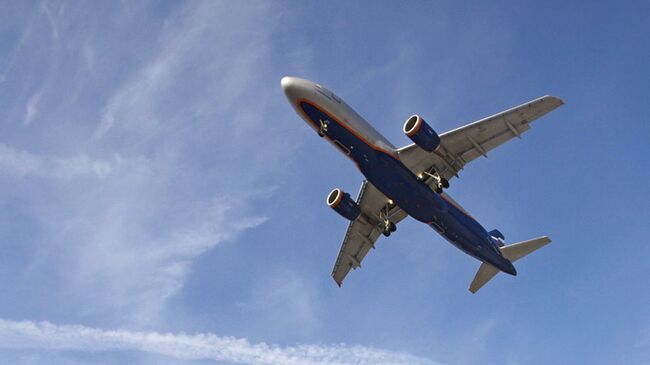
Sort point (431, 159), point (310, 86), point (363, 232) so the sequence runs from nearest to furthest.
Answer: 1. point (310, 86)
2. point (431, 159)
3. point (363, 232)

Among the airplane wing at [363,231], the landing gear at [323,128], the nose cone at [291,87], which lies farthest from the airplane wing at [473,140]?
the nose cone at [291,87]

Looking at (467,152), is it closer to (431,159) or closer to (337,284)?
(431,159)

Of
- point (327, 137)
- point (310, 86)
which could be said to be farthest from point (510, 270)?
point (310, 86)

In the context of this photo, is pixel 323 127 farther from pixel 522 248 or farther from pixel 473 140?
pixel 522 248

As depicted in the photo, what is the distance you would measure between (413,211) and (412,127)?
286 inches

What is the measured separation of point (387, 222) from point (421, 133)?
39.9 ft

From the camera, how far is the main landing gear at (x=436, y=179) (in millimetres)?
46188

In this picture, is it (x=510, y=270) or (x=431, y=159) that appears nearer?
(x=431, y=159)

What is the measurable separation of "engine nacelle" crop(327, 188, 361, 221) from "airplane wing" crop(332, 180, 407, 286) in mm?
1904

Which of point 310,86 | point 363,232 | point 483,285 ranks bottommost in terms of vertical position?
point 483,285

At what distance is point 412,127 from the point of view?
140 feet

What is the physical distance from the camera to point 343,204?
5034 cm

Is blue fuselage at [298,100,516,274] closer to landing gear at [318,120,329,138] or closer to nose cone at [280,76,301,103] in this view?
landing gear at [318,120,329,138]

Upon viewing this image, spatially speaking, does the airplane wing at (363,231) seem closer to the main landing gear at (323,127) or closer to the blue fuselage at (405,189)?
the blue fuselage at (405,189)
